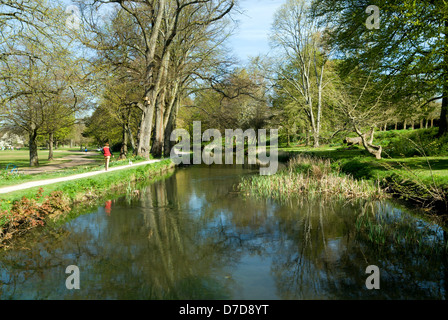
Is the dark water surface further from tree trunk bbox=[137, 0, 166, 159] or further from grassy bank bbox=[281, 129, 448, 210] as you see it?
tree trunk bbox=[137, 0, 166, 159]

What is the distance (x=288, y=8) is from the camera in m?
31.7

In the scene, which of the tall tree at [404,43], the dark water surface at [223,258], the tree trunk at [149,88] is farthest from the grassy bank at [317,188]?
the tree trunk at [149,88]

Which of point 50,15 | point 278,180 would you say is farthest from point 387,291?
point 50,15

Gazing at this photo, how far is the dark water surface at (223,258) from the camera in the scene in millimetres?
4930

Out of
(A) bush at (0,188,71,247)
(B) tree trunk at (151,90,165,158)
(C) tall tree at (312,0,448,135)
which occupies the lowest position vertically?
(A) bush at (0,188,71,247)

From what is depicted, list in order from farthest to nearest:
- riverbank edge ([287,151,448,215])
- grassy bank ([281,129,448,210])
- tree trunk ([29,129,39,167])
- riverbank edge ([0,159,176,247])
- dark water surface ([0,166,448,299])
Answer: tree trunk ([29,129,39,167])
grassy bank ([281,129,448,210])
riverbank edge ([287,151,448,215])
riverbank edge ([0,159,176,247])
dark water surface ([0,166,448,299])

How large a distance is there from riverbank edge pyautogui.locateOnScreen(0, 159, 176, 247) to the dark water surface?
1.02 metres

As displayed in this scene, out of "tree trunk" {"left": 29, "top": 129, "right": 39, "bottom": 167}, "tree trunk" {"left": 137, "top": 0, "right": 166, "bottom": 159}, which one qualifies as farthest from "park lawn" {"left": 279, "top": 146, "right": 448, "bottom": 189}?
"tree trunk" {"left": 29, "top": 129, "right": 39, "bottom": 167}

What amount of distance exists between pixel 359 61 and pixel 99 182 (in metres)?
14.6

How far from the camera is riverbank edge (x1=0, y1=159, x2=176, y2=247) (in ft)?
26.4

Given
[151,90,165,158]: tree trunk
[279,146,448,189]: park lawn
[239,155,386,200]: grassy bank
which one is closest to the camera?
[279,146,448,189]: park lawn

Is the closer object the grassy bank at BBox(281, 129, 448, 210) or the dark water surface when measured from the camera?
the dark water surface

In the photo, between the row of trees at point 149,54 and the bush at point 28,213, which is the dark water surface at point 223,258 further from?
the row of trees at point 149,54

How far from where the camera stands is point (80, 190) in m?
11.0
